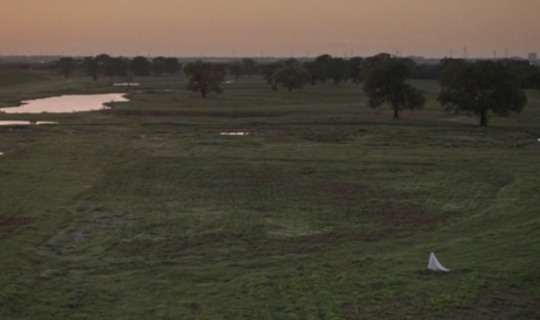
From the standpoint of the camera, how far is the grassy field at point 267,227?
56.7ft

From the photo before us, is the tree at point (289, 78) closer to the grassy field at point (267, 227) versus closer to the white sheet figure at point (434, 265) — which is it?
the grassy field at point (267, 227)

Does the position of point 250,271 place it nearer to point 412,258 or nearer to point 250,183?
point 412,258

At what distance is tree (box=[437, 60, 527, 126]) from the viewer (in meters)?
65.4

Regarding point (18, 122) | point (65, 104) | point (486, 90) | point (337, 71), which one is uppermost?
point (337, 71)

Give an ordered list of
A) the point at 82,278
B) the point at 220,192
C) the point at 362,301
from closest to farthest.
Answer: the point at 362,301, the point at 82,278, the point at 220,192

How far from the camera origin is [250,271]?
2023cm

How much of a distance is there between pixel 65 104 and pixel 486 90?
61.5 metres

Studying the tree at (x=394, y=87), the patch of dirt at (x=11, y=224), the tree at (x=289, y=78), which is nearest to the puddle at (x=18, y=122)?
the tree at (x=394, y=87)

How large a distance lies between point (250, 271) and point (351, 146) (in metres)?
33.3

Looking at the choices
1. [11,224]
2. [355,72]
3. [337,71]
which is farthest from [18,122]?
[355,72]

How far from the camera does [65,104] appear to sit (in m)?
102

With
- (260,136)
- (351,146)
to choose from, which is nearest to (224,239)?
(351,146)

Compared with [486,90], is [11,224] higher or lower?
lower

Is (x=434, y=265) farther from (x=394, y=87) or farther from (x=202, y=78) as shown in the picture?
(x=202, y=78)
